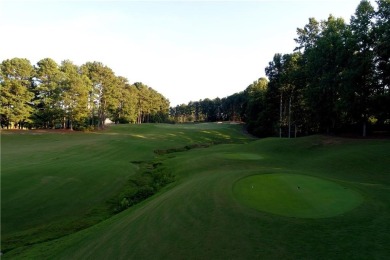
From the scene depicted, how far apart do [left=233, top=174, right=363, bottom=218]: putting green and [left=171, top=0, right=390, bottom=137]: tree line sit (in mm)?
22316

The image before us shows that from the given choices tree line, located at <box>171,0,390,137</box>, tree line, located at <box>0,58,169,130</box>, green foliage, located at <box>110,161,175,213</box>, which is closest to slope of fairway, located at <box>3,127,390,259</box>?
green foliage, located at <box>110,161,175,213</box>

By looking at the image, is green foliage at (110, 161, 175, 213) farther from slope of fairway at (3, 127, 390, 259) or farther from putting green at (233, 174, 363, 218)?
putting green at (233, 174, 363, 218)

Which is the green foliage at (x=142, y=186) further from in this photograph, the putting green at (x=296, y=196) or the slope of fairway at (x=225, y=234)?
the putting green at (x=296, y=196)

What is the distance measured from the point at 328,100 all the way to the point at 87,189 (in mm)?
32640

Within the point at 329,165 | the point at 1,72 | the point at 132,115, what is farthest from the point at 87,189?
the point at 132,115

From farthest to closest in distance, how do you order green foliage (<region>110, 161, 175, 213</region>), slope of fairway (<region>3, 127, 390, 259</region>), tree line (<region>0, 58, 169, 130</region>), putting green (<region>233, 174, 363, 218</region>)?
tree line (<region>0, 58, 169, 130</region>) < green foliage (<region>110, 161, 175, 213</region>) < putting green (<region>233, 174, 363, 218</region>) < slope of fairway (<region>3, 127, 390, 259</region>)

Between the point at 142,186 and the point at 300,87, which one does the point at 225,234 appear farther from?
the point at 300,87

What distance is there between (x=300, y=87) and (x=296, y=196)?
4393 cm

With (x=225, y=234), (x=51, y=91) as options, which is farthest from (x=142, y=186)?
(x=51, y=91)

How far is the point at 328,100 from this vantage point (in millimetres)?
38406

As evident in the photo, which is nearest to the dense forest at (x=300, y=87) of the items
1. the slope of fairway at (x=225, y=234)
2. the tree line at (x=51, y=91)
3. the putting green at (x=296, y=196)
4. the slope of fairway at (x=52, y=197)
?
the tree line at (x=51, y=91)

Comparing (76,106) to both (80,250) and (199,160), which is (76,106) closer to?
(199,160)

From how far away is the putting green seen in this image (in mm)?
9414

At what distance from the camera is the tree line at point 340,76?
→ 3123 centimetres
